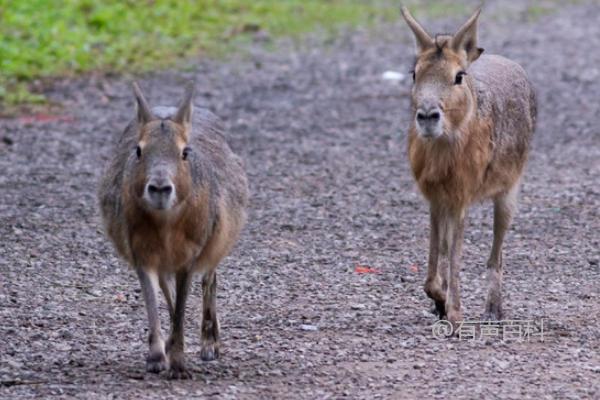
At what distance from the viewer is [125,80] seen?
13.2 meters

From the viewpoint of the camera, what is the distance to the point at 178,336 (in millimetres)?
5938

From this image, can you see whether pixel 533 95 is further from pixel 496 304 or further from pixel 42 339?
pixel 42 339

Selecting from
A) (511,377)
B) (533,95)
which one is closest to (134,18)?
(533,95)

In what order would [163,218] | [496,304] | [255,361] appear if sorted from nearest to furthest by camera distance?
[163,218] < [255,361] < [496,304]

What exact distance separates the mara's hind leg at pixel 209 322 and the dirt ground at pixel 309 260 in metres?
0.07

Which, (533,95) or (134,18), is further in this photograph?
(134,18)

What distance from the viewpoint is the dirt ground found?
5949 millimetres

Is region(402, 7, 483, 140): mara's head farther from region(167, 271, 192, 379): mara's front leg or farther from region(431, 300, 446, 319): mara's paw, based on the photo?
region(167, 271, 192, 379): mara's front leg

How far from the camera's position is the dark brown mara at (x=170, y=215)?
5719mm

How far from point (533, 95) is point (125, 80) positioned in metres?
5.98

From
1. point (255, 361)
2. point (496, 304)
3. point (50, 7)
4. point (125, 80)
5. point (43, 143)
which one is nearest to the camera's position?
point (255, 361)

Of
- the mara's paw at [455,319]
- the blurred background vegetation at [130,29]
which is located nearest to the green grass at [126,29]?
the blurred background vegetation at [130,29]

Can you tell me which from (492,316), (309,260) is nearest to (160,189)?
(492,316)

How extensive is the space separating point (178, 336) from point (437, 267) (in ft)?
4.97
